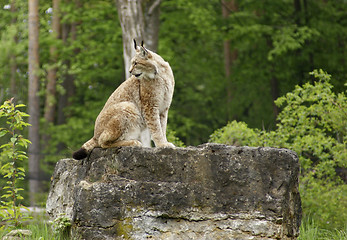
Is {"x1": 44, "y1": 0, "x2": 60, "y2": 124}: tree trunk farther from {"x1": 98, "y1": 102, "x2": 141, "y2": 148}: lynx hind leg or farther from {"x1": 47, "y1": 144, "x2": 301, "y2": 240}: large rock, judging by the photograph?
{"x1": 47, "y1": 144, "x2": 301, "y2": 240}: large rock

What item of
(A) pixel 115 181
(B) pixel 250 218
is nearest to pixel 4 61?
(A) pixel 115 181

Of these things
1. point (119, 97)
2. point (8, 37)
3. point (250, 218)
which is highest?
point (8, 37)

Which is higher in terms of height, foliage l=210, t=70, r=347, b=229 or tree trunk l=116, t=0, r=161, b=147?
tree trunk l=116, t=0, r=161, b=147

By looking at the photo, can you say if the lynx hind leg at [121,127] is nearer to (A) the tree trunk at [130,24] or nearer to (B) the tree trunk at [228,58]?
(A) the tree trunk at [130,24]

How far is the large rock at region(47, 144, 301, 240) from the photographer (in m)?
5.40

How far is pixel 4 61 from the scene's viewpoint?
17531 mm

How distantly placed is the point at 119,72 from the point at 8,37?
4492mm

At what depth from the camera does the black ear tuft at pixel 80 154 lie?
612 cm

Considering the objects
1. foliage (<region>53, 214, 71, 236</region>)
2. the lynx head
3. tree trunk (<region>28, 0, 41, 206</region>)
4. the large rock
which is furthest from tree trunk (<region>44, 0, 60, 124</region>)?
the large rock

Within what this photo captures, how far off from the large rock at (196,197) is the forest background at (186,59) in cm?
1020

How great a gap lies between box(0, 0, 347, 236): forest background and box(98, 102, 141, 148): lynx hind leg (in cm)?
986

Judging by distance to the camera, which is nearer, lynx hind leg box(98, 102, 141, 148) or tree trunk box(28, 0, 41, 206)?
lynx hind leg box(98, 102, 141, 148)

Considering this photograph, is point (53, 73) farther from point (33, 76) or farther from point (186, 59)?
point (186, 59)

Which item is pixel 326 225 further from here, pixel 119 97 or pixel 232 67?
pixel 232 67
